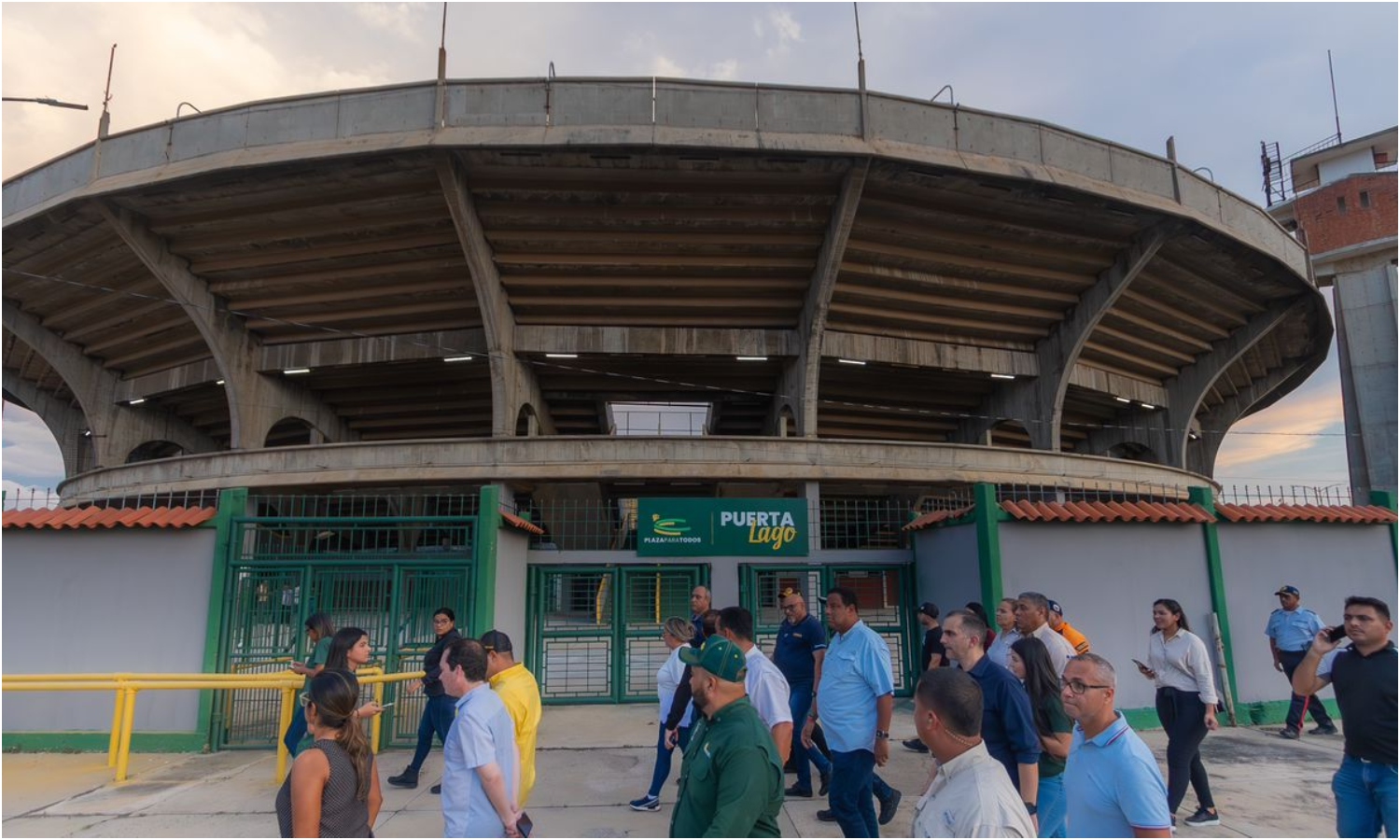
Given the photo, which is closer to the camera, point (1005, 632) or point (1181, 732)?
point (1181, 732)

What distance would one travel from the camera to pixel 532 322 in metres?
18.2

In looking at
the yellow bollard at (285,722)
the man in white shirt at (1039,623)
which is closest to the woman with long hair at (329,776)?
the man in white shirt at (1039,623)

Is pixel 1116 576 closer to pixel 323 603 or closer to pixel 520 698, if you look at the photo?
pixel 520 698

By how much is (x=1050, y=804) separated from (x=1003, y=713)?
0.78m

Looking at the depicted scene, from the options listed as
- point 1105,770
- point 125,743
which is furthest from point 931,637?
point 125,743

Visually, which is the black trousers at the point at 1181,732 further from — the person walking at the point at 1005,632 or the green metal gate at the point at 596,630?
the green metal gate at the point at 596,630

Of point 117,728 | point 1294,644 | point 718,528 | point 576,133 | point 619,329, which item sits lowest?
point 117,728

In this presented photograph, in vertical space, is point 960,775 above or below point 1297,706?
above

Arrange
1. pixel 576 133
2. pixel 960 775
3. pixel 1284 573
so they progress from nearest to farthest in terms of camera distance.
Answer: pixel 960 775
pixel 1284 573
pixel 576 133

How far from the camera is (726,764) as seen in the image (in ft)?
7.80

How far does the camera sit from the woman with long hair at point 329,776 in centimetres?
265

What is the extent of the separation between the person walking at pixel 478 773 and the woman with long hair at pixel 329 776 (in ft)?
1.24

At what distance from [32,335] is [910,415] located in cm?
2551

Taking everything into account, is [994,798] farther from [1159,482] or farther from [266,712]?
[1159,482]
